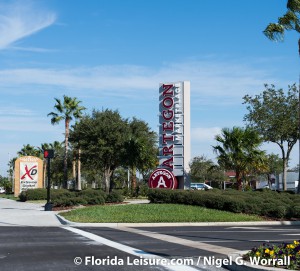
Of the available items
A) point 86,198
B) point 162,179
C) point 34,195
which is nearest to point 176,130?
point 162,179

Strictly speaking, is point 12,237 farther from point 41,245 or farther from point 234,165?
point 234,165

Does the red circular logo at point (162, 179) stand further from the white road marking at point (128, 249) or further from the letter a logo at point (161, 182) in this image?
the white road marking at point (128, 249)

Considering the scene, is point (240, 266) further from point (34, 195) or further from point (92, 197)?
point (34, 195)

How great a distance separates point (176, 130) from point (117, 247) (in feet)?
60.0

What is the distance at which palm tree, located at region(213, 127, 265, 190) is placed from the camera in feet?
109

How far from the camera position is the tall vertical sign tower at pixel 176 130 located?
30719 mm

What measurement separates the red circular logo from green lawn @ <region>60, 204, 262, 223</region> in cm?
479

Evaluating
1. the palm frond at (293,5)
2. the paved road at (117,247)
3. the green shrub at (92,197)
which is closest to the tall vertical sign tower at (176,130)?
the green shrub at (92,197)

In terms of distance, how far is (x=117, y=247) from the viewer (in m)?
13.0

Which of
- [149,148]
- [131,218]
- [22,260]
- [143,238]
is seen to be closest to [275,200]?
[131,218]

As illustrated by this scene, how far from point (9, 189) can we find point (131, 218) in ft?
279

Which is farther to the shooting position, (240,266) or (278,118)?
(278,118)

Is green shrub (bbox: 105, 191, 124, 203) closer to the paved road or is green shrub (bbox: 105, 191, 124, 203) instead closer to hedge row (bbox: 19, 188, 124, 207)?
hedge row (bbox: 19, 188, 124, 207)

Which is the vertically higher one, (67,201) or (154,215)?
(67,201)
